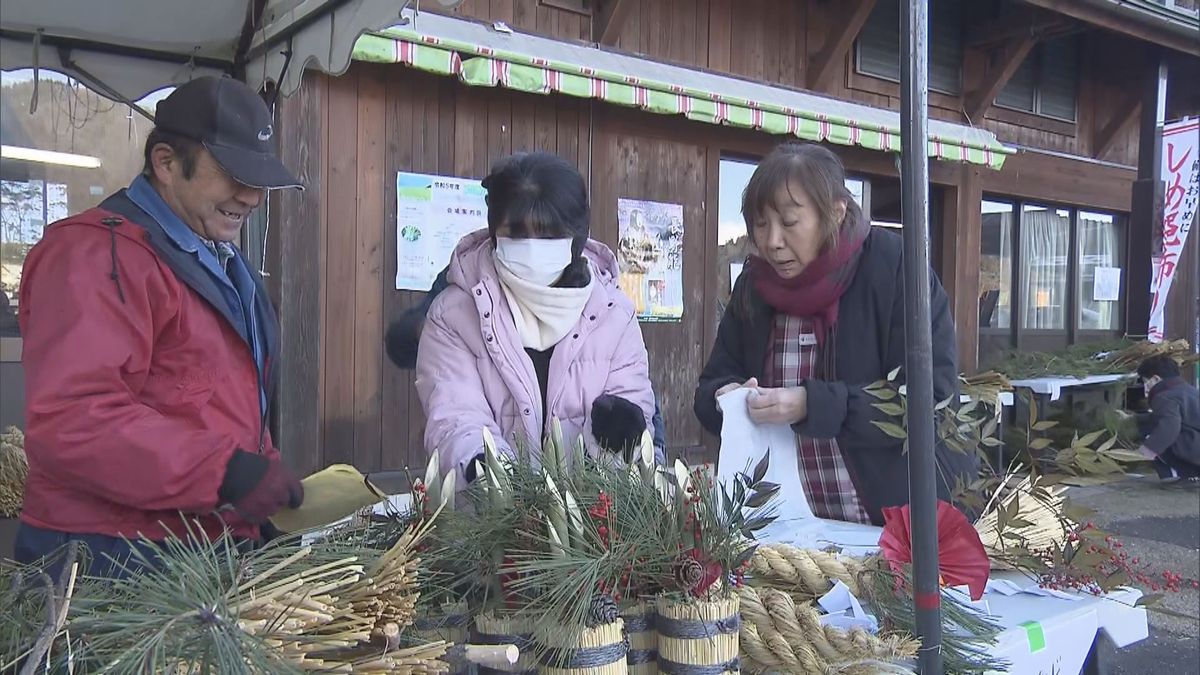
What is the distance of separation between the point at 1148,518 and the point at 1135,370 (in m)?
2.04

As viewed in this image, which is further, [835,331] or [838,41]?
[838,41]

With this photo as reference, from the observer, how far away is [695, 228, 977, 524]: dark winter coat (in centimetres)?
186

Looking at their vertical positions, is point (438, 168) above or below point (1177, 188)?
below

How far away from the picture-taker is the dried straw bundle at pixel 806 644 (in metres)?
1.26

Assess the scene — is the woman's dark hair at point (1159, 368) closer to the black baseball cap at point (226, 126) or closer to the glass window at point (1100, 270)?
the glass window at point (1100, 270)

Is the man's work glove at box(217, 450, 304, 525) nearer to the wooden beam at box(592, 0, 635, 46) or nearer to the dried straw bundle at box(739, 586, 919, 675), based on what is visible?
the dried straw bundle at box(739, 586, 919, 675)

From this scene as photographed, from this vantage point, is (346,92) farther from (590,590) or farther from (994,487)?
(590,590)

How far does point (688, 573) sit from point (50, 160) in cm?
408

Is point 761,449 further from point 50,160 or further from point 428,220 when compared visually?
point 50,160

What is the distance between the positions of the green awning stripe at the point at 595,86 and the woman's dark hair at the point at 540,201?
6.60ft

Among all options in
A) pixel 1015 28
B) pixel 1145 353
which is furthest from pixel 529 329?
pixel 1145 353

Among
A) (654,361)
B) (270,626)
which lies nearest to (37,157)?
(654,361)

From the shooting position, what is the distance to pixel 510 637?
1145 millimetres

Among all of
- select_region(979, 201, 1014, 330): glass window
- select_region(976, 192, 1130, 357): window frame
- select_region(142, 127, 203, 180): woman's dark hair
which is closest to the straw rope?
select_region(142, 127, 203, 180): woman's dark hair
